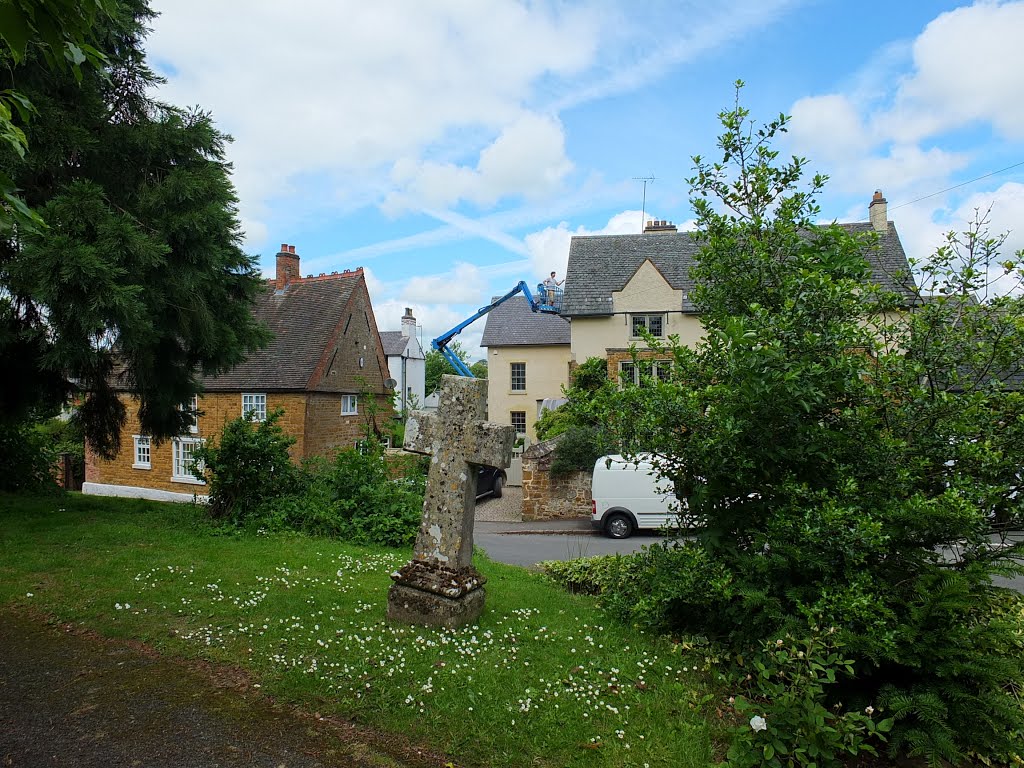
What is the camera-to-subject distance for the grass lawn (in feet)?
13.2

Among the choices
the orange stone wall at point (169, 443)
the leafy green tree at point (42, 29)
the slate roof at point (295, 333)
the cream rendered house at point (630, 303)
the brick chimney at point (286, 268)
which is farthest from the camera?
the brick chimney at point (286, 268)

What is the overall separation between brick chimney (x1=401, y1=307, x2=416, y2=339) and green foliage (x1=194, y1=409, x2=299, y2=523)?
40080mm

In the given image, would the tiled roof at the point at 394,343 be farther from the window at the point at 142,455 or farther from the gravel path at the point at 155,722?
the gravel path at the point at 155,722

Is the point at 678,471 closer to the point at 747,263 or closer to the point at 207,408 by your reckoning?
the point at 747,263

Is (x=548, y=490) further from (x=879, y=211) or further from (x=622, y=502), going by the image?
(x=879, y=211)

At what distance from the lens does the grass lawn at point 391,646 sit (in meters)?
4.03

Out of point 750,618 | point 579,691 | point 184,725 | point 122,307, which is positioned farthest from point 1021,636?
point 122,307

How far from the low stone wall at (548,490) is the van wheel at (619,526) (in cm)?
344

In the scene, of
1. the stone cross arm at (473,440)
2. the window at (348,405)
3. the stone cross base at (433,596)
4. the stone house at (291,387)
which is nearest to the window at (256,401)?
the stone house at (291,387)

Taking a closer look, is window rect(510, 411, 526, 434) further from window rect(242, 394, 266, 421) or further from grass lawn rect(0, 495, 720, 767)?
grass lawn rect(0, 495, 720, 767)

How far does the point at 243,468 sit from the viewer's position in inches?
401

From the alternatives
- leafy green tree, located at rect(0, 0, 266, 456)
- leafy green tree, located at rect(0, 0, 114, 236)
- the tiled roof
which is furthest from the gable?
the tiled roof

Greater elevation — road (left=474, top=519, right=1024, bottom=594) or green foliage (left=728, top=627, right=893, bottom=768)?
green foliage (left=728, top=627, right=893, bottom=768)

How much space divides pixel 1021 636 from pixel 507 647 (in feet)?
13.1
